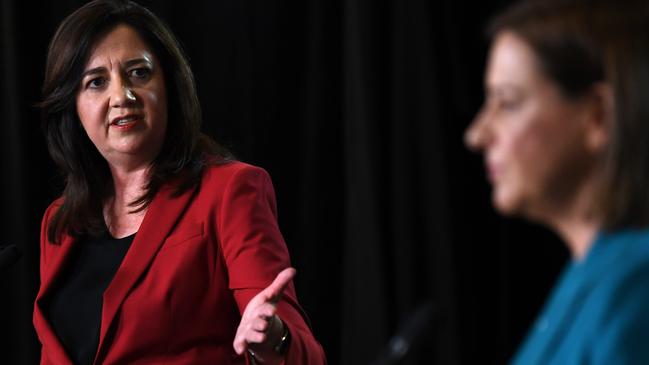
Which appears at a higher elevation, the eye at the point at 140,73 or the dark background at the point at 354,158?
the eye at the point at 140,73

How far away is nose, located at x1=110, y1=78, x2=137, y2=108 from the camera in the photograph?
219cm

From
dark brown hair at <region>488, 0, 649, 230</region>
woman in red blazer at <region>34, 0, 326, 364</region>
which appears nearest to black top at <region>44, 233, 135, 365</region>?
woman in red blazer at <region>34, 0, 326, 364</region>

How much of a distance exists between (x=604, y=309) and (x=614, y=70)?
0.24m

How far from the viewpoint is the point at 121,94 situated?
2191mm

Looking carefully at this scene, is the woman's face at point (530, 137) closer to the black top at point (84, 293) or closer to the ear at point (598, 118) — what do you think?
the ear at point (598, 118)

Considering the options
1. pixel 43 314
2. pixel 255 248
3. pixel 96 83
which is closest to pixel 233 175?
pixel 255 248

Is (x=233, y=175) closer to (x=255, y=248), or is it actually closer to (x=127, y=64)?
(x=255, y=248)

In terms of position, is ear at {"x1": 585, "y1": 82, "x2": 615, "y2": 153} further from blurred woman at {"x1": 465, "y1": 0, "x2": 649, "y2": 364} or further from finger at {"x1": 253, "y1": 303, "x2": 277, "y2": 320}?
finger at {"x1": 253, "y1": 303, "x2": 277, "y2": 320}

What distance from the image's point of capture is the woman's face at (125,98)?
7.25ft

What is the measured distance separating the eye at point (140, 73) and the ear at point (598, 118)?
1.33 m

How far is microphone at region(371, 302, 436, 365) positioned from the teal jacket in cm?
13

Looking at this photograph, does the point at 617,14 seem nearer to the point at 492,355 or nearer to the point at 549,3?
the point at 549,3

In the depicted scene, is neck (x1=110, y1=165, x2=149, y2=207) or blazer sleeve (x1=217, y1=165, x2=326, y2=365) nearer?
blazer sleeve (x1=217, y1=165, x2=326, y2=365)

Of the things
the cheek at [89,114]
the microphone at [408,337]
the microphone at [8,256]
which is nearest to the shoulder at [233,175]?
the cheek at [89,114]
